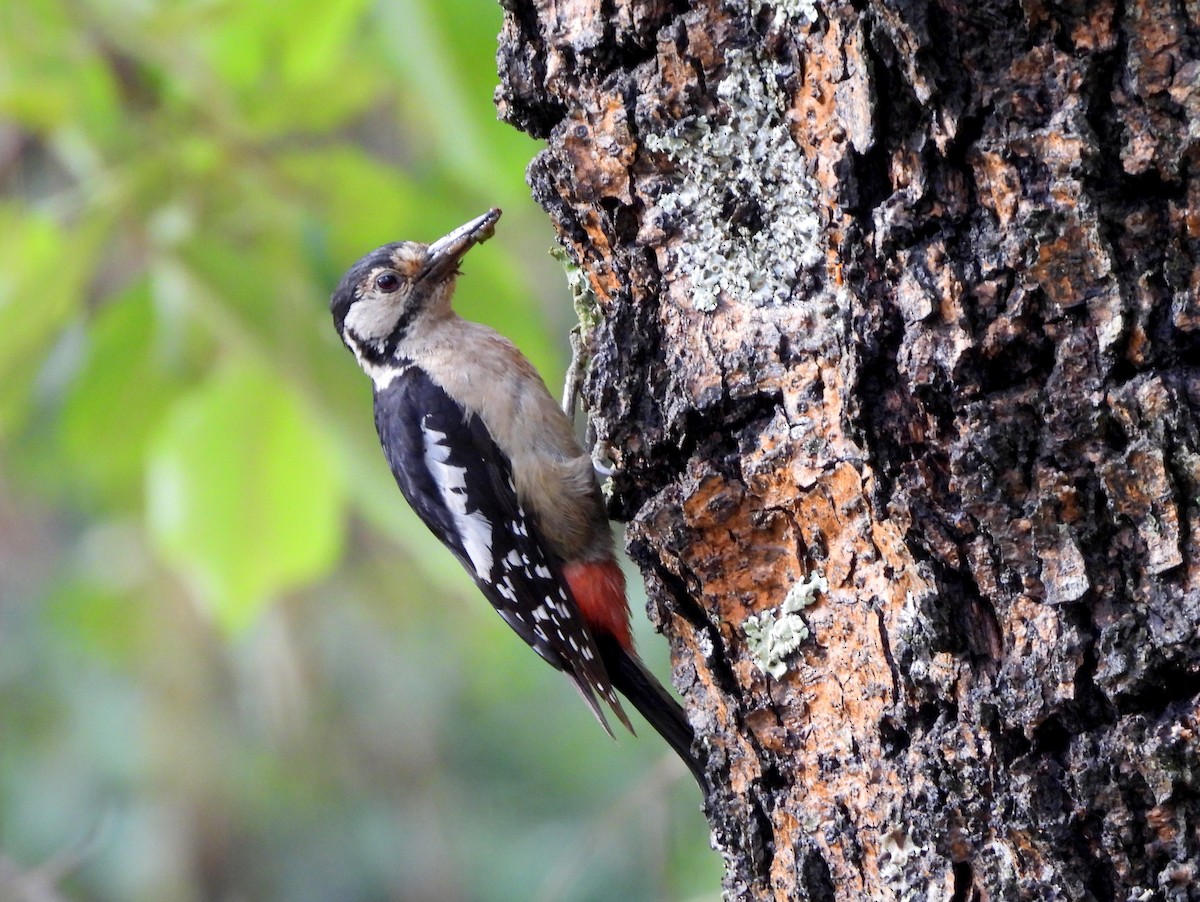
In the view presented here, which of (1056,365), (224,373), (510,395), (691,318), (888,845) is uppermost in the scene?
(510,395)

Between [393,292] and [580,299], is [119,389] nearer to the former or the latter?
[580,299]

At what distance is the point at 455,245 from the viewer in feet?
11.0

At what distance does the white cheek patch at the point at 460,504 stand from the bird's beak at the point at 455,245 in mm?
458

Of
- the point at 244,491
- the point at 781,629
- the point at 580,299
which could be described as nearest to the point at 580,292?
the point at 580,299

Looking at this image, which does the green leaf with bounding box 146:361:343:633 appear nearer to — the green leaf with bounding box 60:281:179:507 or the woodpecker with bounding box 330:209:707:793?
the green leaf with bounding box 60:281:179:507

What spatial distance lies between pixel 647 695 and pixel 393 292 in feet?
4.66

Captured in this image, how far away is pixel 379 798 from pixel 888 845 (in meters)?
6.28

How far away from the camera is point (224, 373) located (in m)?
2.56

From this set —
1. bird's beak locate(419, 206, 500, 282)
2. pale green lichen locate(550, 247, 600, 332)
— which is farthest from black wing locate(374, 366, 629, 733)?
pale green lichen locate(550, 247, 600, 332)

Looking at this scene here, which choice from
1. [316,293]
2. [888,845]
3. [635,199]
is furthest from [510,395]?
[888,845]

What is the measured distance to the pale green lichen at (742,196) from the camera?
65.2 inches

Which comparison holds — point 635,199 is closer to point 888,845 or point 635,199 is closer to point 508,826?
point 888,845

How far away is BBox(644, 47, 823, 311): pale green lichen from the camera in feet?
5.43

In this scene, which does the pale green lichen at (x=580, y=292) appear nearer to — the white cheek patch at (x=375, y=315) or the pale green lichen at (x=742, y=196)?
the pale green lichen at (x=742, y=196)
